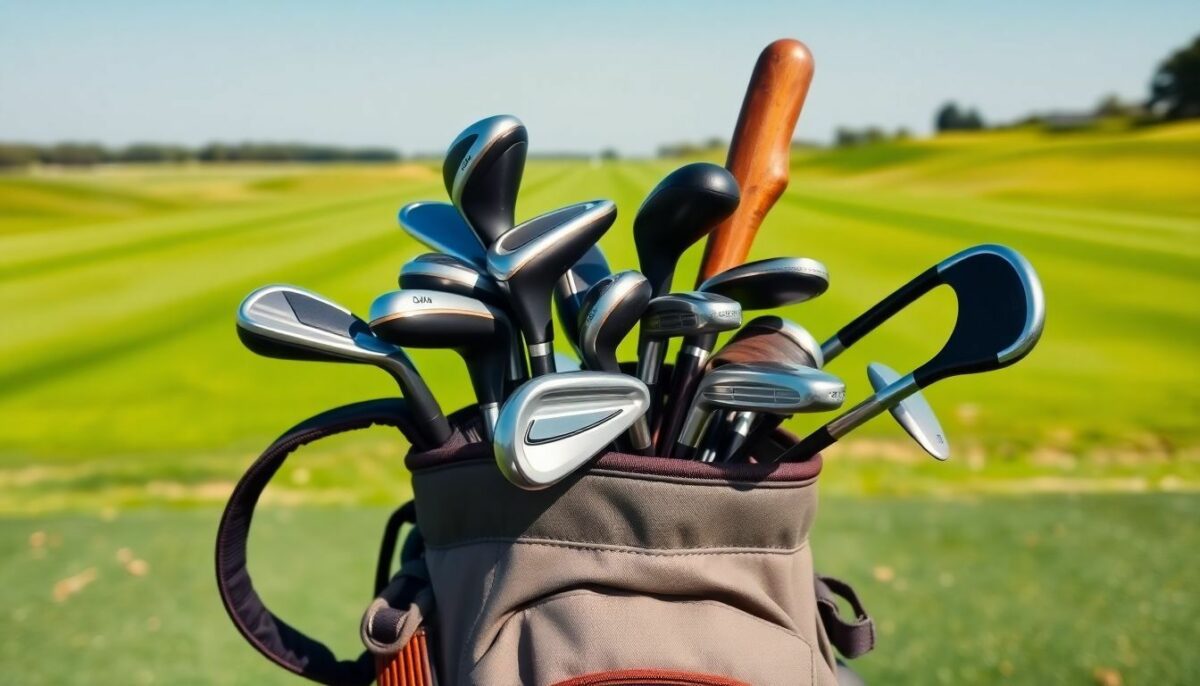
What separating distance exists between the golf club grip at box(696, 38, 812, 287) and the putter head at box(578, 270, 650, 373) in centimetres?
19

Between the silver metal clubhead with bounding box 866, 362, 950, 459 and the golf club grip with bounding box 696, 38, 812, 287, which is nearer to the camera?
the silver metal clubhead with bounding box 866, 362, 950, 459

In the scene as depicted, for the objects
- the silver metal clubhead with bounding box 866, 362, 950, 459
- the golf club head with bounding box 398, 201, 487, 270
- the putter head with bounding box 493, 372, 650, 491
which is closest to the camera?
the putter head with bounding box 493, 372, 650, 491

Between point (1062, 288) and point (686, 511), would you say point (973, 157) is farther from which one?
point (686, 511)

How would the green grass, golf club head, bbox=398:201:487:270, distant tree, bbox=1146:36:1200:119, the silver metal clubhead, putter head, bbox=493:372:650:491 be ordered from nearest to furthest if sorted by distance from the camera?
putter head, bbox=493:372:650:491
the silver metal clubhead
golf club head, bbox=398:201:487:270
the green grass
distant tree, bbox=1146:36:1200:119

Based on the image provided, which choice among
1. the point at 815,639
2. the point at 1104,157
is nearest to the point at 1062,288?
the point at 815,639

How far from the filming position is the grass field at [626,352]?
164 centimetres

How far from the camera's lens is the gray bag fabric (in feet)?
2.14

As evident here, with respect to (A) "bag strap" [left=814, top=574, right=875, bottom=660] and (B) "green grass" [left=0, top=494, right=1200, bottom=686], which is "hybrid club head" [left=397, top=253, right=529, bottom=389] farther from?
(B) "green grass" [left=0, top=494, right=1200, bottom=686]

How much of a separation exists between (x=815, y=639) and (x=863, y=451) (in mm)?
2112

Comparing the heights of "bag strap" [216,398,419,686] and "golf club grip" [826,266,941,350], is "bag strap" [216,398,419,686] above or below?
below

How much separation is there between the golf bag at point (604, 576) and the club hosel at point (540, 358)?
0.07m

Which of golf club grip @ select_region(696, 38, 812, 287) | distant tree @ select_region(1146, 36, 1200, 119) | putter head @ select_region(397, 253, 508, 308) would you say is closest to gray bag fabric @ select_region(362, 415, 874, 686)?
putter head @ select_region(397, 253, 508, 308)

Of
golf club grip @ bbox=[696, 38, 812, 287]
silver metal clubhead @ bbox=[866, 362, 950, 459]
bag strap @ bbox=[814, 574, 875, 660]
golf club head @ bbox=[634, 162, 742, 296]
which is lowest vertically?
bag strap @ bbox=[814, 574, 875, 660]

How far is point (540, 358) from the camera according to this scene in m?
0.70
